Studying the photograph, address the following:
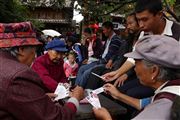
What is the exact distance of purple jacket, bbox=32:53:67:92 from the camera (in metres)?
4.48

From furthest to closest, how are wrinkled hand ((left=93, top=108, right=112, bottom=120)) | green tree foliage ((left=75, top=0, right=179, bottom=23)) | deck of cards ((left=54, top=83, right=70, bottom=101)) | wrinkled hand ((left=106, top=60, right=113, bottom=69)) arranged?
wrinkled hand ((left=106, top=60, right=113, bottom=69))
green tree foliage ((left=75, top=0, right=179, bottom=23))
deck of cards ((left=54, top=83, right=70, bottom=101))
wrinkled hand ((left=93, top=108, right=112, bottom=120))

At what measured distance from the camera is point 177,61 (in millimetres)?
2367

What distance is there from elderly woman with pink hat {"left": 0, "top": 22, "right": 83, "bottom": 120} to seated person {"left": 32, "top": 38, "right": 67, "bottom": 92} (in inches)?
70.9

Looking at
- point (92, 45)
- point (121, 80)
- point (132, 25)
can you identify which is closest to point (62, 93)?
point (121, 80)

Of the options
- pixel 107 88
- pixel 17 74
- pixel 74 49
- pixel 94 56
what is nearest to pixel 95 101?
pixel 107 88

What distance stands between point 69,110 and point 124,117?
42.4 inches

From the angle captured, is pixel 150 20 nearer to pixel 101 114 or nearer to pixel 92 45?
pixel 101 114

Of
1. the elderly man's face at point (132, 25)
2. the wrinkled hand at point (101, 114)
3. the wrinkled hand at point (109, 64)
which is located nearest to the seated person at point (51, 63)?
the elderly man's face at point (132, 25)

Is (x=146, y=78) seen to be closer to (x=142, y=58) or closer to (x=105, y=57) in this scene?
(x=142, y=58)

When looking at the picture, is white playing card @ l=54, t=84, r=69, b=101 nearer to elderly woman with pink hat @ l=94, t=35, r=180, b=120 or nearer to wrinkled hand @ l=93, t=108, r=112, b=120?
wrinkled hand @ l=93, t=108, r=112, b=120

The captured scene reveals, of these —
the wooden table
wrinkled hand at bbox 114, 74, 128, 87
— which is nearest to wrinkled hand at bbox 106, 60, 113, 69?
wrinkled hand at bbox 114, 74, 128, 87

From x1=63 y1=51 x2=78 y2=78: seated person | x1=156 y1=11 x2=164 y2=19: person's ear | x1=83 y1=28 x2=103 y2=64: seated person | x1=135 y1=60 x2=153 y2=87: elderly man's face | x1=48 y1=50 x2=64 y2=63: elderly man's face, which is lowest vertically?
x1=63 y1=51 x2=78 y2=78: seated person

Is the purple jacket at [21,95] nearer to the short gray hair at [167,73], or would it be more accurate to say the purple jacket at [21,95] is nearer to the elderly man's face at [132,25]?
the short gray hair at [167,73]

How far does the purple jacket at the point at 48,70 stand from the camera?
176 inches
